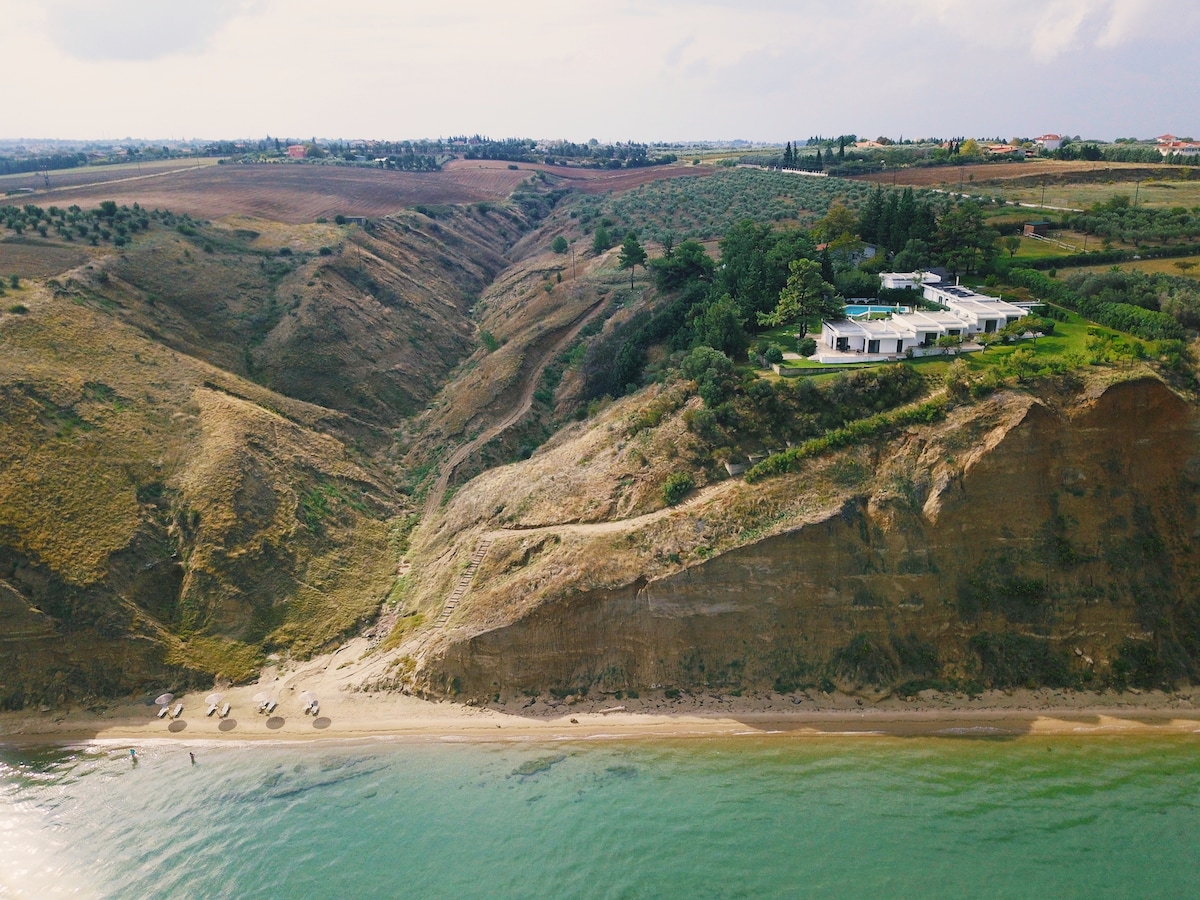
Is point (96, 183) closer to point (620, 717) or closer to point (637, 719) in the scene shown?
point (620, 717)

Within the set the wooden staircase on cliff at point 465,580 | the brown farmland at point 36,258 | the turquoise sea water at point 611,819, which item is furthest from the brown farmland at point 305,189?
the turquoise sea water at point 611,819

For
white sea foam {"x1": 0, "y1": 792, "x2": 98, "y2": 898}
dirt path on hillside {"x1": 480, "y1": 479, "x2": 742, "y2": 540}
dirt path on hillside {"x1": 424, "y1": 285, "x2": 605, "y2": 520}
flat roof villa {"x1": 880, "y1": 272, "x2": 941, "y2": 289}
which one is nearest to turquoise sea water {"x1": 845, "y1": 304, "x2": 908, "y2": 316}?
flat roof villa {"x1": 880, "y1": 272, "x2": 941, "y2": 289}

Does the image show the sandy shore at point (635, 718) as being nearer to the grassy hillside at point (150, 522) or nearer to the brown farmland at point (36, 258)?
the grassy hillside at point (150, 522)

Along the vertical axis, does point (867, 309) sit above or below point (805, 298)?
below

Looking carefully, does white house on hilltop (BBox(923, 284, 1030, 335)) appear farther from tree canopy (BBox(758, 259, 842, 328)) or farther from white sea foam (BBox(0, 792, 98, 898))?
white sea foam (BBox(0, 792, 98, 898))

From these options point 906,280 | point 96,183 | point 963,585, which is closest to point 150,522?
point 963,585
